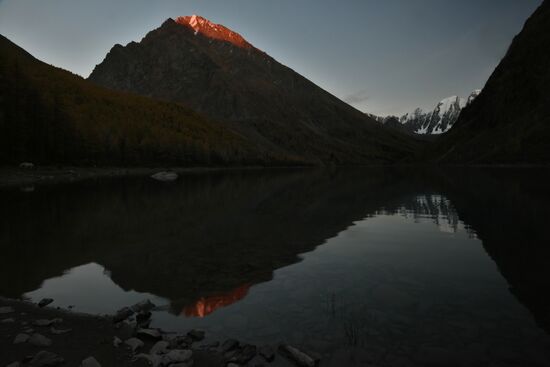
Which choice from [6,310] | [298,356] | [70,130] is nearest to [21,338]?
[6,310]

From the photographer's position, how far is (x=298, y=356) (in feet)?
31.1

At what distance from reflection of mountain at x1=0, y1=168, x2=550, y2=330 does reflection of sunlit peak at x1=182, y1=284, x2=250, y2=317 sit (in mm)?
37

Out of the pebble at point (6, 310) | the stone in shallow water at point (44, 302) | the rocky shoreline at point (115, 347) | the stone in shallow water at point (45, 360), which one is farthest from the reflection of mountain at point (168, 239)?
the stone in shallow water at point (45, 360)

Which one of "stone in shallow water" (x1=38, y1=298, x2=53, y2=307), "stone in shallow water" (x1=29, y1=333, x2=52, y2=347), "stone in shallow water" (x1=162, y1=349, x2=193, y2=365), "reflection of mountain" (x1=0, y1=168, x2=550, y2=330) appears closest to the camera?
"stone in shallow water" (x1=162, y1=349, x2=193, y2=365)

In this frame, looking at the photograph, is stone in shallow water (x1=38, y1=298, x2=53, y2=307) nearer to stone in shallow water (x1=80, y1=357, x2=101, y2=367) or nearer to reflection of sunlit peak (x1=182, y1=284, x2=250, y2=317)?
reflection of sunlit peak (x1=182, y1=284, x2=250, y2=317)

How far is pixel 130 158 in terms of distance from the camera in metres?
147

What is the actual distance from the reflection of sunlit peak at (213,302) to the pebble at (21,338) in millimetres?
4500

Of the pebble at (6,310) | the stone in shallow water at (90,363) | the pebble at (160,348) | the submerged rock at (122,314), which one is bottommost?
the submerged rock at (122,314)

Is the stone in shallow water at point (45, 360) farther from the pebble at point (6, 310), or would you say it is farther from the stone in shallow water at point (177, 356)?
the pebble at point (6, 310)

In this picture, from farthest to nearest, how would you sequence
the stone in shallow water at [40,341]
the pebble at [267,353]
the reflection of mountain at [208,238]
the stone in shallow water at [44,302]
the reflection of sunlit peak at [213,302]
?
the reflection of mountain at [208,238] → the stone in shallow water at [44,302] → the reflection of sunlit peak at [213,302] → the stone in shallow water at [40,341] → the pebble at [267,353]

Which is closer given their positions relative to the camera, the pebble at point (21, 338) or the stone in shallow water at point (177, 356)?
the stone in shallow water at point (177, 356)

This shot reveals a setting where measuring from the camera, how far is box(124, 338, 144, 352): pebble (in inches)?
389

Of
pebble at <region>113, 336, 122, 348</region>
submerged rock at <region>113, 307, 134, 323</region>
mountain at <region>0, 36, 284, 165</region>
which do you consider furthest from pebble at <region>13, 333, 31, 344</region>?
mountain at <region>0, 36, 284, 165</region>

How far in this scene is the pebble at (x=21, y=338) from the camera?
9.90 m
